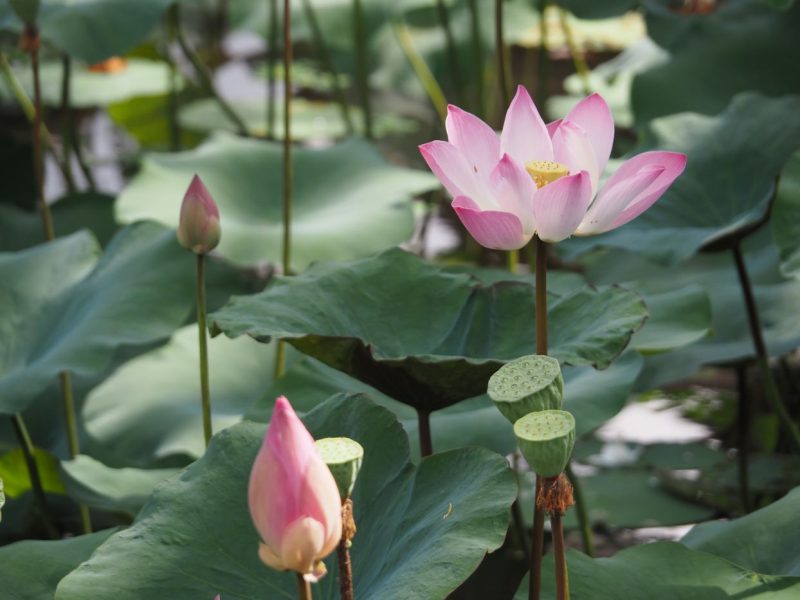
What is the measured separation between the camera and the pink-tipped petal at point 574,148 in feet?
2.93

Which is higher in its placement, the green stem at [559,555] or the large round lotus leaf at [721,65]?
the large round lotus leaf at [721,65]

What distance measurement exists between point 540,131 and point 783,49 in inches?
48.5

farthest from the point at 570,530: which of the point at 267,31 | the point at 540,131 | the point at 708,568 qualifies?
the point at 267,31

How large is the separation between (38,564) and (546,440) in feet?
1.76

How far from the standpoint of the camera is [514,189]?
0.84 meters

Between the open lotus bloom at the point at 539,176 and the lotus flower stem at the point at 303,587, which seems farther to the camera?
the open lotus bloom at the point at 539,176

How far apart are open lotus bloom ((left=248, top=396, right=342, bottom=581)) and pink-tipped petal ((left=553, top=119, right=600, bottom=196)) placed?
37cm

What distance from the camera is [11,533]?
159 centimetres

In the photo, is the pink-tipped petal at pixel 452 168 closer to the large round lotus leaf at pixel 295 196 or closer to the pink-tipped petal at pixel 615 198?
the pink-tipped petal at pixel 615 198

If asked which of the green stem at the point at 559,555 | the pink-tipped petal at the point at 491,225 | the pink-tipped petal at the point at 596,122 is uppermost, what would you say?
the pink-tipped petal at the point at 596,122

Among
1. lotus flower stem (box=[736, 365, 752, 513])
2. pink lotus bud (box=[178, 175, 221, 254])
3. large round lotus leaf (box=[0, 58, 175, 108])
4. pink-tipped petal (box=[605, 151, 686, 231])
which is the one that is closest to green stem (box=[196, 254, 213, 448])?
pink lotus bud (box=[178, 175, 221, 254])

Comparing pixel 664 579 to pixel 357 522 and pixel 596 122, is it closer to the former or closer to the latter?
pixel 357 522

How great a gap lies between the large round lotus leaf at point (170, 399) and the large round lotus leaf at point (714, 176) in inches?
18.5

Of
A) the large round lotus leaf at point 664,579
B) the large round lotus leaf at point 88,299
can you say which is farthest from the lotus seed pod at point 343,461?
the large round lotus leaf at point 88,299
